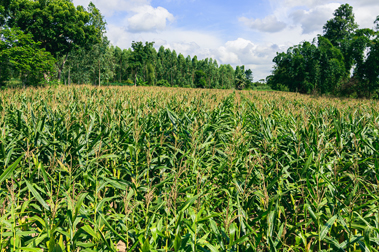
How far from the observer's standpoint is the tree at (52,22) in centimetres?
2391

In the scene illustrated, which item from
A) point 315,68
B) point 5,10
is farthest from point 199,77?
point 5,10

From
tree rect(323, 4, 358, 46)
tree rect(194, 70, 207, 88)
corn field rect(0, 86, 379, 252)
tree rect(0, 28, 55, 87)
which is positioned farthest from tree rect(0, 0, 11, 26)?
tree rect(323, 4, 358, 46)

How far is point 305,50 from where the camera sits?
30.0 m

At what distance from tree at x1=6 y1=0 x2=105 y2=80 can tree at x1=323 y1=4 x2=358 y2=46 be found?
5063 cm

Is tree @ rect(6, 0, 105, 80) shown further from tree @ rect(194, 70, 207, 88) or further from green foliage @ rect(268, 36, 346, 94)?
tree @ rect(194, 70, 207, 88)

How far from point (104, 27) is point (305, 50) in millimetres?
36316

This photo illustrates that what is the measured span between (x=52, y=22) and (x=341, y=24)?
5745 centimetres

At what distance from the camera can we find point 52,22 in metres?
25.2

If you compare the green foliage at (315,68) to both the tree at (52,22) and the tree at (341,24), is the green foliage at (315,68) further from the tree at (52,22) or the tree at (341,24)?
the tree at (52,22)

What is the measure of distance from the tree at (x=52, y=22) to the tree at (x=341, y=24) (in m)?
50.6

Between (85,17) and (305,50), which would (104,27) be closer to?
(85,17)

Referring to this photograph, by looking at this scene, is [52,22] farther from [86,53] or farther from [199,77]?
[199,77]

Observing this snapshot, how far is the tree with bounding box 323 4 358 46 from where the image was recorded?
4422cm

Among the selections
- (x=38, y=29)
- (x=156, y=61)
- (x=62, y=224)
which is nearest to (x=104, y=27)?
(x=38, y=29)
